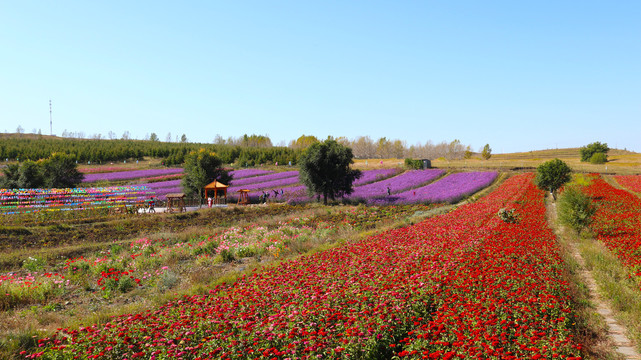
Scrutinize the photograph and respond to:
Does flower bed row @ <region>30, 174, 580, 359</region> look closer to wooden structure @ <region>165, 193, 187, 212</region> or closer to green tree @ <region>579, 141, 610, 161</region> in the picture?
wooden structure @ <region>165, 193, 187, 212</region>

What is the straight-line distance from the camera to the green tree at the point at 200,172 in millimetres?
39756

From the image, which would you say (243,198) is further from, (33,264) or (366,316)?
(366,316)

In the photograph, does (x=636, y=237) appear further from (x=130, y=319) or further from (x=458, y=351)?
(x=130, y=319)

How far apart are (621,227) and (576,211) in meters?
1.63

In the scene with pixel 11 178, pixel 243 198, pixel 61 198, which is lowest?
pixel 61 198

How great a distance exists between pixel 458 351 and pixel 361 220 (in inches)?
679

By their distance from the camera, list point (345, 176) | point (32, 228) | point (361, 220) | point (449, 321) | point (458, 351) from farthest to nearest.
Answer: point (345, 176)
point (361, 220)
point (32, 228)
point (449, 321)
point (458, 351)

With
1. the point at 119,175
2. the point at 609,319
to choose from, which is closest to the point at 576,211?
the point at 609,319

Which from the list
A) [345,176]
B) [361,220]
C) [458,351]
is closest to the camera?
[458,351]

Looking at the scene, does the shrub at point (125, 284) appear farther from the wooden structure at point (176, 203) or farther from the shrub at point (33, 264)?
the wooden structure at point (176, 203)

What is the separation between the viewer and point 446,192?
35781mm

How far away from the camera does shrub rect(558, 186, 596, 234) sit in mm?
15836

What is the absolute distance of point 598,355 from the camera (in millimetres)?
5969

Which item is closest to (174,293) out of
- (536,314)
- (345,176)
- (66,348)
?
(66,348)
